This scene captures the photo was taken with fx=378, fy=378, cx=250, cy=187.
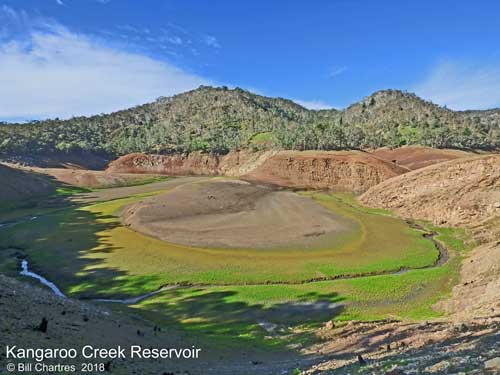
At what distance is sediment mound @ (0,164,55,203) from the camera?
8369 cm

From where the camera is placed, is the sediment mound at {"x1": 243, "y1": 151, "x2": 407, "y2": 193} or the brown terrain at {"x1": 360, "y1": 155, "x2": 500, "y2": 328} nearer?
the brown terrain at {"x1": 360, "y1": 155, "x2": 500, "y2": 328}

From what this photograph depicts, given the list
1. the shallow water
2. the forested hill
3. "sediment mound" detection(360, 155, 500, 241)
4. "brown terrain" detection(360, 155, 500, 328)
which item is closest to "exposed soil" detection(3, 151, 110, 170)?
the forested hill

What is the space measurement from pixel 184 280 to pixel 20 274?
1718 cm

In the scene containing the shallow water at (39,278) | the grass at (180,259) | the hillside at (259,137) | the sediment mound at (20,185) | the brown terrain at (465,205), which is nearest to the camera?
the brown terrain at (465,205)

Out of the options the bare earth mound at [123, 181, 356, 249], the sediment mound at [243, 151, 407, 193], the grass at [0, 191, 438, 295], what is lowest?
the grass at [0, 191, 438, 295]

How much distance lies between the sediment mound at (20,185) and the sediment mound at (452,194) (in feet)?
251

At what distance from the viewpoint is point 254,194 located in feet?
255

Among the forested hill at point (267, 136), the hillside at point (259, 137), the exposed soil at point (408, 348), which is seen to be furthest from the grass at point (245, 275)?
the forested hill at point (267, 136)

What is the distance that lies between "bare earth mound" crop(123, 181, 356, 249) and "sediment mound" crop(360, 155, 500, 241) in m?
13.3

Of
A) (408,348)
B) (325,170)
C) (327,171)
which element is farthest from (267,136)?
(408,348)

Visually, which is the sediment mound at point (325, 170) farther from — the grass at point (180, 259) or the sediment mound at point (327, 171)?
the grass at point (180, 259)

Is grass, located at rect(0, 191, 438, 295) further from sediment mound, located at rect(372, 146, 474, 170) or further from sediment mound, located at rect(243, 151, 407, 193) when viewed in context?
sediment mound, located at rect(372, 146, 474, 170)

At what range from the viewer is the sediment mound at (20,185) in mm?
83688

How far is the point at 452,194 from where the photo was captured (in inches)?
2365
